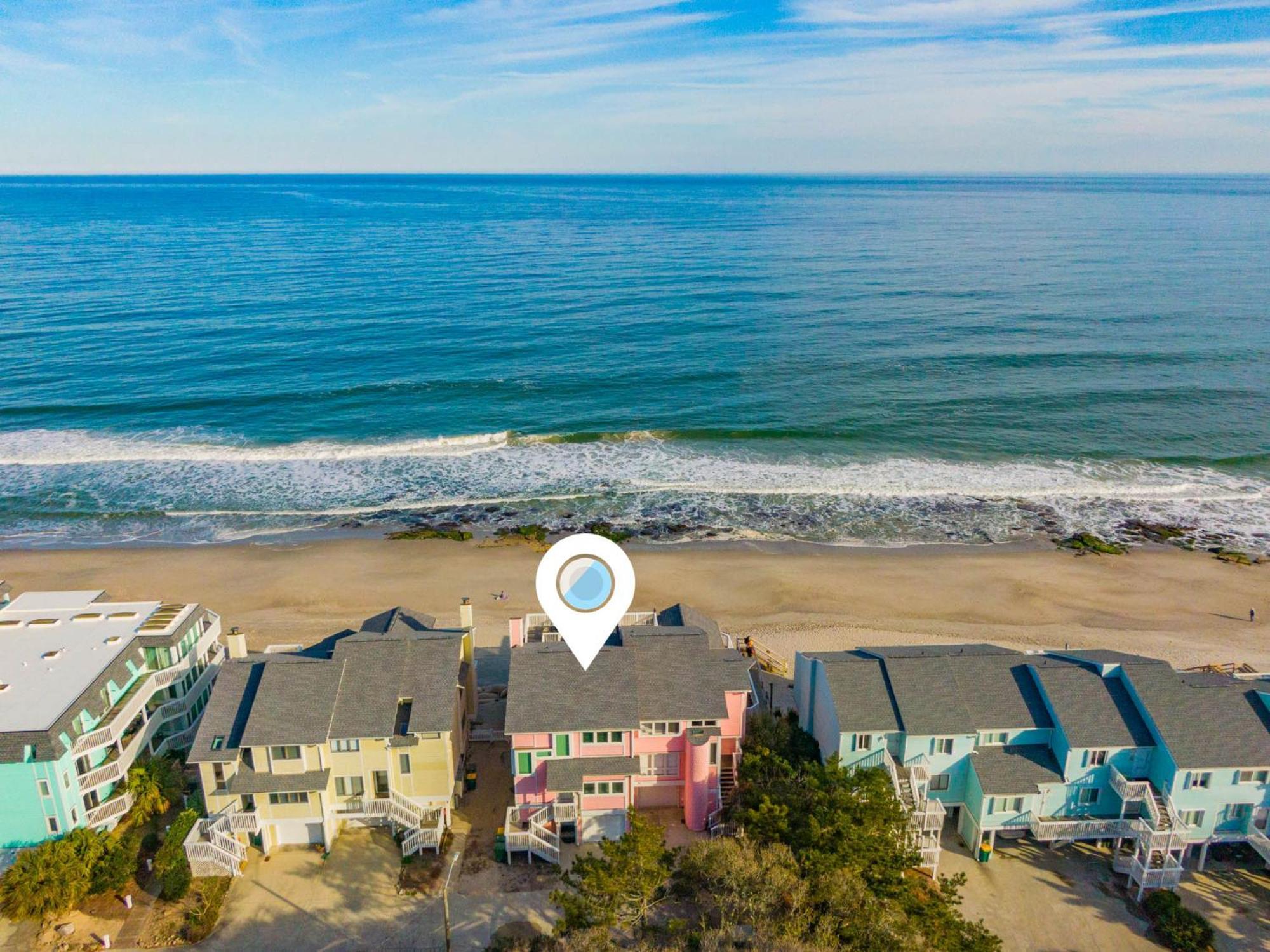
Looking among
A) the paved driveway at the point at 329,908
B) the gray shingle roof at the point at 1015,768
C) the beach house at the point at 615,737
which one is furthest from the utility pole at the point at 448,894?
the gray shingle roof at the point at 1015,768

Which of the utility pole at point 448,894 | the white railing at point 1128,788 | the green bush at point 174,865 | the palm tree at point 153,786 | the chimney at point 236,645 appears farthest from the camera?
the chimney at point 236,645

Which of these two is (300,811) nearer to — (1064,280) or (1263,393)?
(1263,393)

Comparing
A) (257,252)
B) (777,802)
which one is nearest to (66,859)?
(777,802)

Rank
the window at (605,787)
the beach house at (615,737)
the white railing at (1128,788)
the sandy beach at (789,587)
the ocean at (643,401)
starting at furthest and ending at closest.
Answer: the ocean at (643,401), the sandy beach at (789,587), the window at (605,787), the beach house at (615,737), the white railing at (1128,788)

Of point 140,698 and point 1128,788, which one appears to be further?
point 140,698

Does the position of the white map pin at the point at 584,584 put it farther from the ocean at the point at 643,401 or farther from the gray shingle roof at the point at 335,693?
the ocean at the point at 643,401

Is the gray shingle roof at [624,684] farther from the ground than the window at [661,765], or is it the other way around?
the gray shingle roof at [624,684]

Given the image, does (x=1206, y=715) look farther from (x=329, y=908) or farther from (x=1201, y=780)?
(x=329, y=908)

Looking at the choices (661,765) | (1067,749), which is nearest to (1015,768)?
(1067,749)
